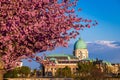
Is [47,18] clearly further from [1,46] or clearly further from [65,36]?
[1,46]

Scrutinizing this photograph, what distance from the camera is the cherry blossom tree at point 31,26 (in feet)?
38.2

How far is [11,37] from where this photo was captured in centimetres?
1198

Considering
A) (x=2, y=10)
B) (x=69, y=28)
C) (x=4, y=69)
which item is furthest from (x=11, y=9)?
(x=4, y=69)

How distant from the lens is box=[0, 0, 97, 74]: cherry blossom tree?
11.6m

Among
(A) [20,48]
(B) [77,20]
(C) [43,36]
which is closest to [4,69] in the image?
(A) [20,48]

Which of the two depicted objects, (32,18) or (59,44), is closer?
(32,18)

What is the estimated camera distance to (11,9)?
11.7 m

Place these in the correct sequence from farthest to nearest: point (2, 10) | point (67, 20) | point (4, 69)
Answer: point (4, 69) < point (67, 20) < point (2, 10)

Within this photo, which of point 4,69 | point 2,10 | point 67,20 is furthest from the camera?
point 4,69

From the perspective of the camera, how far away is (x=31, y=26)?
38.4ft

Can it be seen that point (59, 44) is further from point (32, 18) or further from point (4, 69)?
point (4, 69)

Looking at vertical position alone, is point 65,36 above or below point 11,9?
below

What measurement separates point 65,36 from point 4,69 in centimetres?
319

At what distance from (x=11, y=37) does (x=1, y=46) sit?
0.79m
